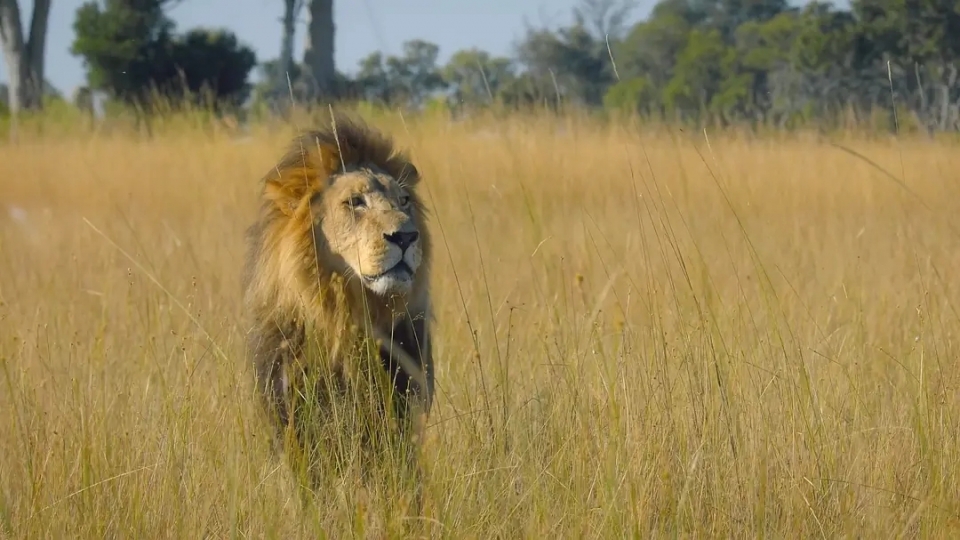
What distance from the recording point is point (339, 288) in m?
3.32

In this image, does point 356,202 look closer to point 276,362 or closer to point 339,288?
point 339,288

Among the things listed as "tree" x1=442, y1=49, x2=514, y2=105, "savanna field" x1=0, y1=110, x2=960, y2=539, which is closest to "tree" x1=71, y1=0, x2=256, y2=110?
"tree" x1=442, y1=49, x2=514, y2=105

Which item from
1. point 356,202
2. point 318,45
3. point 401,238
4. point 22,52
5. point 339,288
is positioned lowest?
point 339,288

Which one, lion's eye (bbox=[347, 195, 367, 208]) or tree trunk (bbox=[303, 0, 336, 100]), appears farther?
tree trunk (bbox=[303, 0, 336, 100])

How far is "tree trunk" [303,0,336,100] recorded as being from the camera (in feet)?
54.9

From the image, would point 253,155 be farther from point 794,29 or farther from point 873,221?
point 794,29

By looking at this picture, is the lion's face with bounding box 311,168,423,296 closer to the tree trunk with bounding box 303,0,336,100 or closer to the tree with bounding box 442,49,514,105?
the tree with bounding box 442,49,514,105

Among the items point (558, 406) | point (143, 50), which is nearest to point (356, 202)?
point (558, 406)

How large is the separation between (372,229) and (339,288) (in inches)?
7.8

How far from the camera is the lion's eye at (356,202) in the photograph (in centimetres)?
339

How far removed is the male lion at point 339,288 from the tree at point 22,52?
1515 centimetres

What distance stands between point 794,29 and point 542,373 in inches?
1100

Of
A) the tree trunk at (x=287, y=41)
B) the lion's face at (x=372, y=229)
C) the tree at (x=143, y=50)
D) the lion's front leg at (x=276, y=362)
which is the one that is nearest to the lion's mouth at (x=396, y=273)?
the lion's face at (x=372, y=229)

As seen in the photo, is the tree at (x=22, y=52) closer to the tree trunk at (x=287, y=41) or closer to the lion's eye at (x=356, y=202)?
the tree trunk at (x=287, y=41)
